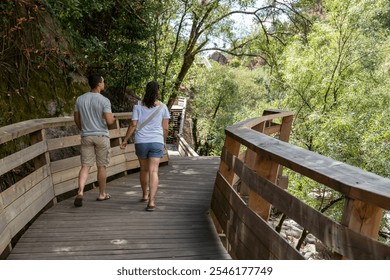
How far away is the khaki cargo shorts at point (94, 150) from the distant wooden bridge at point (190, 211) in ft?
1.48

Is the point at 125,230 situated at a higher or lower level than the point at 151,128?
lower

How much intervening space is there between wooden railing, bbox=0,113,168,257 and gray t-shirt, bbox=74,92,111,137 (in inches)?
17.8

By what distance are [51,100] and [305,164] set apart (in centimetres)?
626

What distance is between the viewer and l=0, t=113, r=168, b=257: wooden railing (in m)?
4.02

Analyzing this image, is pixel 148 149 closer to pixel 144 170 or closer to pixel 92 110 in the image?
pixel 144 170

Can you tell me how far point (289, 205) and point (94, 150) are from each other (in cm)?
361

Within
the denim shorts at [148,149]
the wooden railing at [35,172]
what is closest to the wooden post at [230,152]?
the denim shorts at [148,149]

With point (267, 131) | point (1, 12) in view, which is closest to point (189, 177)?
point (267, 131)

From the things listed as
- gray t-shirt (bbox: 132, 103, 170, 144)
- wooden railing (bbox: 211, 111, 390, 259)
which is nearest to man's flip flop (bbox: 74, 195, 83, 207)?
gray t-shirt (bbox: 132, 103, 170, 144)

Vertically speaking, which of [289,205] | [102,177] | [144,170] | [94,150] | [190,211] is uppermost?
[289,205]

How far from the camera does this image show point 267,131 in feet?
25.6

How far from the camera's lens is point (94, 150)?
5.66 m

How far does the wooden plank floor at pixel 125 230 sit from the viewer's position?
3.92 meters

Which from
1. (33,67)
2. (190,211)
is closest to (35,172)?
(190,211)
